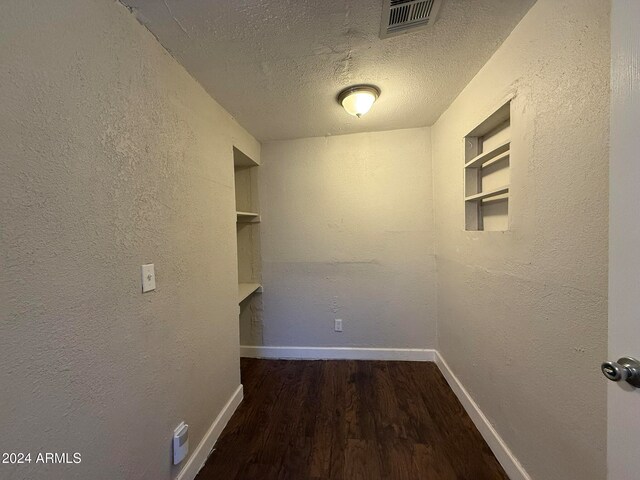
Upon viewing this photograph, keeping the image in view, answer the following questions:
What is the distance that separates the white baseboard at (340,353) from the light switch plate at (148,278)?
69.2 inches

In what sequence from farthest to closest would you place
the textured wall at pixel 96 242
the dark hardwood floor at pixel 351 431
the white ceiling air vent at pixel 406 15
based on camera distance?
the dark hardwood floor at pixel 351 431, the white ceiling air vent at pixel 406 15, the textured wall at pixel 96 242

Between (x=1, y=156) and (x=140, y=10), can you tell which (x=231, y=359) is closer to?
(x=1, y=156)

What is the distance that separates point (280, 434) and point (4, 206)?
1731 millimetres

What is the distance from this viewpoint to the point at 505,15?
107cm

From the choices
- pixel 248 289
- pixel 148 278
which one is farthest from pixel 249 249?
pixel 148 278

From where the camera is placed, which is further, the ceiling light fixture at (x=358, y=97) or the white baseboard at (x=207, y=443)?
the ceiling light fixture at (x=358, y=97)

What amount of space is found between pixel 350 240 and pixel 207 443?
184 cm

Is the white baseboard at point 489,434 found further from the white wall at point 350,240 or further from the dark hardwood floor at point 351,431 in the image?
the white wall at point 350,240

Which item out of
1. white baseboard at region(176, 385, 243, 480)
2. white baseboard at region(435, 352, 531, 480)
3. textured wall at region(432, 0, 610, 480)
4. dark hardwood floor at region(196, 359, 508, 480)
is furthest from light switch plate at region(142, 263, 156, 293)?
white baseboard at region(435, 352, 531, 480)

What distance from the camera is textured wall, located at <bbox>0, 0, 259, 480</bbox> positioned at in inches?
25.1

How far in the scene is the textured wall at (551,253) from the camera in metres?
0.80

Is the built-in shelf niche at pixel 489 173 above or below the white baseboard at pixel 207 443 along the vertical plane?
above

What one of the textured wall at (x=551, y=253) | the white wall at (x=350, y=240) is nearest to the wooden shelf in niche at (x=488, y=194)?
the textured wall at (x=551, y=253)

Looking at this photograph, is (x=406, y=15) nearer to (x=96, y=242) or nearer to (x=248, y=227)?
(x=96, y=242)
